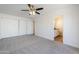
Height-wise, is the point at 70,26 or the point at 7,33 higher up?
the point at 70,26

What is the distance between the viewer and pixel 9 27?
6062 mm

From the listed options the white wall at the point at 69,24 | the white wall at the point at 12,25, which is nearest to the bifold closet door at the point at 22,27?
the white wall at the point at 12,25

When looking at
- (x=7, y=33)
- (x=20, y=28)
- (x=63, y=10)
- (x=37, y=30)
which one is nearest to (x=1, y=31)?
(x=7, y=33)

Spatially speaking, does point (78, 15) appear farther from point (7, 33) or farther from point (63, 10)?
point (7, 33)

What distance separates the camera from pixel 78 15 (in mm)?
3445

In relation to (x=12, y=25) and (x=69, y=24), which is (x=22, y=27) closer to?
(x=12, y=25)

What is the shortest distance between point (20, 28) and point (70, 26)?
4.74m

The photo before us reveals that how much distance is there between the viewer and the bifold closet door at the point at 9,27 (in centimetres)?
564

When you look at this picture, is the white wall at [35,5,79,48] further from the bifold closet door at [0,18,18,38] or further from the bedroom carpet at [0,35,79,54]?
the bifold closet door at [0,18,18,38]

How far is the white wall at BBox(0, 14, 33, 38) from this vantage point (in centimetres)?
564

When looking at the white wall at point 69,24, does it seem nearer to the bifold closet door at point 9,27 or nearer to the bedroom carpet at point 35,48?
the bedroom carpet at point 35,48

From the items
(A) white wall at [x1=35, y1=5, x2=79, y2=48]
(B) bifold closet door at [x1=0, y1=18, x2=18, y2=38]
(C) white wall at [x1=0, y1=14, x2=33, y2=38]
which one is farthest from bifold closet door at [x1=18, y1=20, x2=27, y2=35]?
(A) white wall at [x1=35, y1=5, x2=79, y2=48]

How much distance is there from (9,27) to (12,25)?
1.09ft
